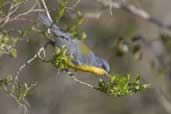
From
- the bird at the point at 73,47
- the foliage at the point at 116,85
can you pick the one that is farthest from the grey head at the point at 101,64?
the foliage at the point at 116,85

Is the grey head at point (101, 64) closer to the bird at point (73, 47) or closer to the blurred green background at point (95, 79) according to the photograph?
the bird at point (73, 47)

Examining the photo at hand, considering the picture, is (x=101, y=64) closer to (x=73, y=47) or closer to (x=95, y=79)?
(x=73, y=47)

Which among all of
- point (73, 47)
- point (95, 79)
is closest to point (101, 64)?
point (73, 47)

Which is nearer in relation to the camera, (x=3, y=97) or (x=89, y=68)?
(x=89, y=68)

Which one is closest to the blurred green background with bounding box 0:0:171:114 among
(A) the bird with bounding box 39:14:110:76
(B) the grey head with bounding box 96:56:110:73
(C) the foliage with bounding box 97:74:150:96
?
(B) the grey head with bounding box 96:56:110:73

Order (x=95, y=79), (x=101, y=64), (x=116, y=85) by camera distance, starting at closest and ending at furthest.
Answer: (x=116, y=85) → (x=101, y=64) → (x=95, y=79)

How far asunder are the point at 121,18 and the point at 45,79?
1469 mm

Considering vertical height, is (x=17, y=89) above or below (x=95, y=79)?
above

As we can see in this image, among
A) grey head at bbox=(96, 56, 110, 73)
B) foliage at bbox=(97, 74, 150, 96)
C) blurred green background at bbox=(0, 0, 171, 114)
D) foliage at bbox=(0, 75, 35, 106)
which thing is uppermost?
foliage at bbox=(0, 75, 35, 106)

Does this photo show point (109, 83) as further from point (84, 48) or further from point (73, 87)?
point (73, 87)

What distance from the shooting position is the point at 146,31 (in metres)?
9.73

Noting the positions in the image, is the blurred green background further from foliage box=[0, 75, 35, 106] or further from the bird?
foliage box=[0, 75, 35, 106]

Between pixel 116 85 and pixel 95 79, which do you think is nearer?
pixel 116 85

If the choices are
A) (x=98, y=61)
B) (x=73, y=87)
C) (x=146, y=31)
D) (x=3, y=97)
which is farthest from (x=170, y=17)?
(x=98, y=61)
